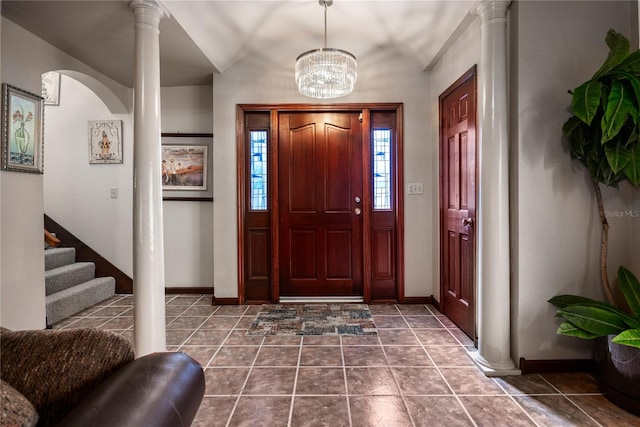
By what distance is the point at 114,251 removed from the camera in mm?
3711

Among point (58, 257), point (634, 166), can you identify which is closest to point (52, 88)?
point (58, 257)

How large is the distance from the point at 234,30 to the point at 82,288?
2872mm

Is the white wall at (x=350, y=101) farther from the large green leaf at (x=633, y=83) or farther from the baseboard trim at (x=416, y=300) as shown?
the large green leaf at (x=633, y=83)

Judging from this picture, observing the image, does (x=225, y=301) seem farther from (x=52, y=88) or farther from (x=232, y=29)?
(x=52, y=88)

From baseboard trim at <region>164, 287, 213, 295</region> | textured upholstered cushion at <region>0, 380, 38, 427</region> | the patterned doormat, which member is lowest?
the patterned doormat

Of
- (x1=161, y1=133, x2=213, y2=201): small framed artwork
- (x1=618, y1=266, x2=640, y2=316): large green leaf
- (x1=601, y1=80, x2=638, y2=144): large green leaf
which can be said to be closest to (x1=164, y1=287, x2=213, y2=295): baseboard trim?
(x1=161, y1=133, x2=213, y2=201): small framed artwork

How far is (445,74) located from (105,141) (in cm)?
365

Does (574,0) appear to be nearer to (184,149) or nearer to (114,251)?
(184,149)

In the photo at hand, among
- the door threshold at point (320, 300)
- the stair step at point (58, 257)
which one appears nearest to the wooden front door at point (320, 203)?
the door threshold at point (320, 300)

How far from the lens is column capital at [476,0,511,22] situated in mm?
1971

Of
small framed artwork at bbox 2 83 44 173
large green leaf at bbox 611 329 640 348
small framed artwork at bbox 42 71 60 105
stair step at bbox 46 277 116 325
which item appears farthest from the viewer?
small framed artwork at bbox 42 71 60 105

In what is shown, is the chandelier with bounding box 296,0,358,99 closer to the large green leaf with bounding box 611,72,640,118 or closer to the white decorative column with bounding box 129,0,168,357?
the white decorative column with bounding box 129,0,168,357

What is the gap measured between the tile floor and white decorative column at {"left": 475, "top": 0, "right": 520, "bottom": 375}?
0.69ft

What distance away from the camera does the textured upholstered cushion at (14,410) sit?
571mm
